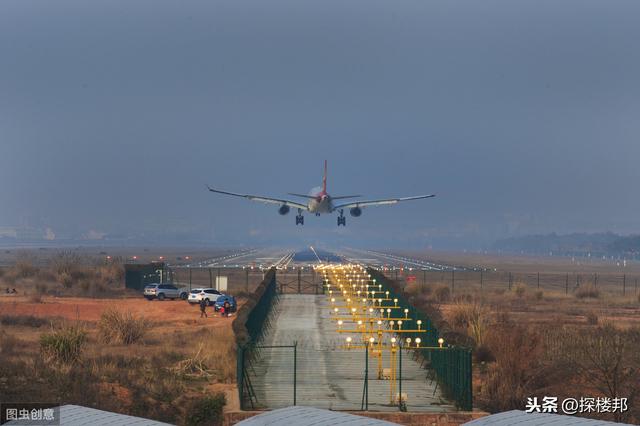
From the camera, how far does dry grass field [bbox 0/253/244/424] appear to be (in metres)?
28.2

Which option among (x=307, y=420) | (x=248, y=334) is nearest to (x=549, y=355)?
(x=248, y=334)

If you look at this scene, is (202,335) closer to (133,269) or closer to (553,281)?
(133,269)

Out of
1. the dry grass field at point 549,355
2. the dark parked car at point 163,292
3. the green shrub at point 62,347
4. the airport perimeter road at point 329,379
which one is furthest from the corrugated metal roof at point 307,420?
the dark parked car at point 163,292

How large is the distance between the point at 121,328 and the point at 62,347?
8525 mm

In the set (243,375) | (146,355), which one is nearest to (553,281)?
(146,355)

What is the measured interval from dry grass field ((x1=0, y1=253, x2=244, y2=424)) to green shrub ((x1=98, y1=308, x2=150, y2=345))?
51 mm

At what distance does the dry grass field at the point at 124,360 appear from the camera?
1109 inches

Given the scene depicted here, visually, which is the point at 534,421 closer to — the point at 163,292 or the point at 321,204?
the point at 163,292

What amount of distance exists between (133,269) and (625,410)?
6223 cm

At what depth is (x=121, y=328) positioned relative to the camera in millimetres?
45625

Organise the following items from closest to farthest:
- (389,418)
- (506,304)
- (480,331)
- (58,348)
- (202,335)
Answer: (389,418), (58,348), (480,331), (202,335), (506,304)

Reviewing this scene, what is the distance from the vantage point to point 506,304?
7012 centimetres

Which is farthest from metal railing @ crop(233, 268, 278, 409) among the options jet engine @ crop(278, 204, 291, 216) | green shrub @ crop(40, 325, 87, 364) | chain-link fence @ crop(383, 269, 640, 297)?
jet engine @ crop(278, 204, 291, 216)

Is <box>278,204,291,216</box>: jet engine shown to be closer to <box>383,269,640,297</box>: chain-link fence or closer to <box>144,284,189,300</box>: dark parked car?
<box>383,269,640,297</box>: chain-link fence
